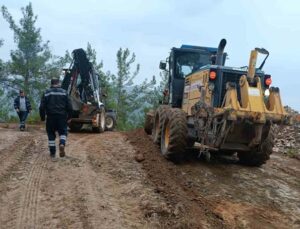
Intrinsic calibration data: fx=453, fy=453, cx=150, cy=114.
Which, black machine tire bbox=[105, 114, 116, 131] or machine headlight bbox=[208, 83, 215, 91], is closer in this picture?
machine headlight bbox=[208, 83, 215, 91]

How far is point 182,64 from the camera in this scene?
39.5ft

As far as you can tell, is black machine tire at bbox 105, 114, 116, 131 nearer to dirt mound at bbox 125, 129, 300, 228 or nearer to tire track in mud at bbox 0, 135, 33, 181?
tire track in mud at bbox 0, 135, 33, 181

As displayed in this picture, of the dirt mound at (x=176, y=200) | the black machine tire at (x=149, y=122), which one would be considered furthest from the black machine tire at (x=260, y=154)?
the black machine tire at (x=149, y=122)

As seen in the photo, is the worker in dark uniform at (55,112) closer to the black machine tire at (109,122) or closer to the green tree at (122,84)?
the black machine tire at (109,122)

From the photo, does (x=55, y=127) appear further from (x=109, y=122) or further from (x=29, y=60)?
(x=29, y=60)

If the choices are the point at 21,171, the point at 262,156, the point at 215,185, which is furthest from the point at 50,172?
the point at 262,156

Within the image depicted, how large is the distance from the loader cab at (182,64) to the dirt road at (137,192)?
2.08m

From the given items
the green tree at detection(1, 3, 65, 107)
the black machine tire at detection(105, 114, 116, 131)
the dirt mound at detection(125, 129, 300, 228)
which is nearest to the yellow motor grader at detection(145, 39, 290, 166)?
the dirt mound at detection(125, 129, 300, 228)

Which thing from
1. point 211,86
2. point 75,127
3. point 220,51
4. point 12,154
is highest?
point 220,51

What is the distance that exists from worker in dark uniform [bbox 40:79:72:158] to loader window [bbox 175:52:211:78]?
371 centimetres

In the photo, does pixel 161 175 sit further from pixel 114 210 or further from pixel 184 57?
pixel 184 57

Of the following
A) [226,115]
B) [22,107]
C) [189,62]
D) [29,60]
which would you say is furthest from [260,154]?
[29,60]

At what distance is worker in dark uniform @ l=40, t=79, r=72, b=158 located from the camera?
9.34 m

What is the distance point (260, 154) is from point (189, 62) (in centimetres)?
338
